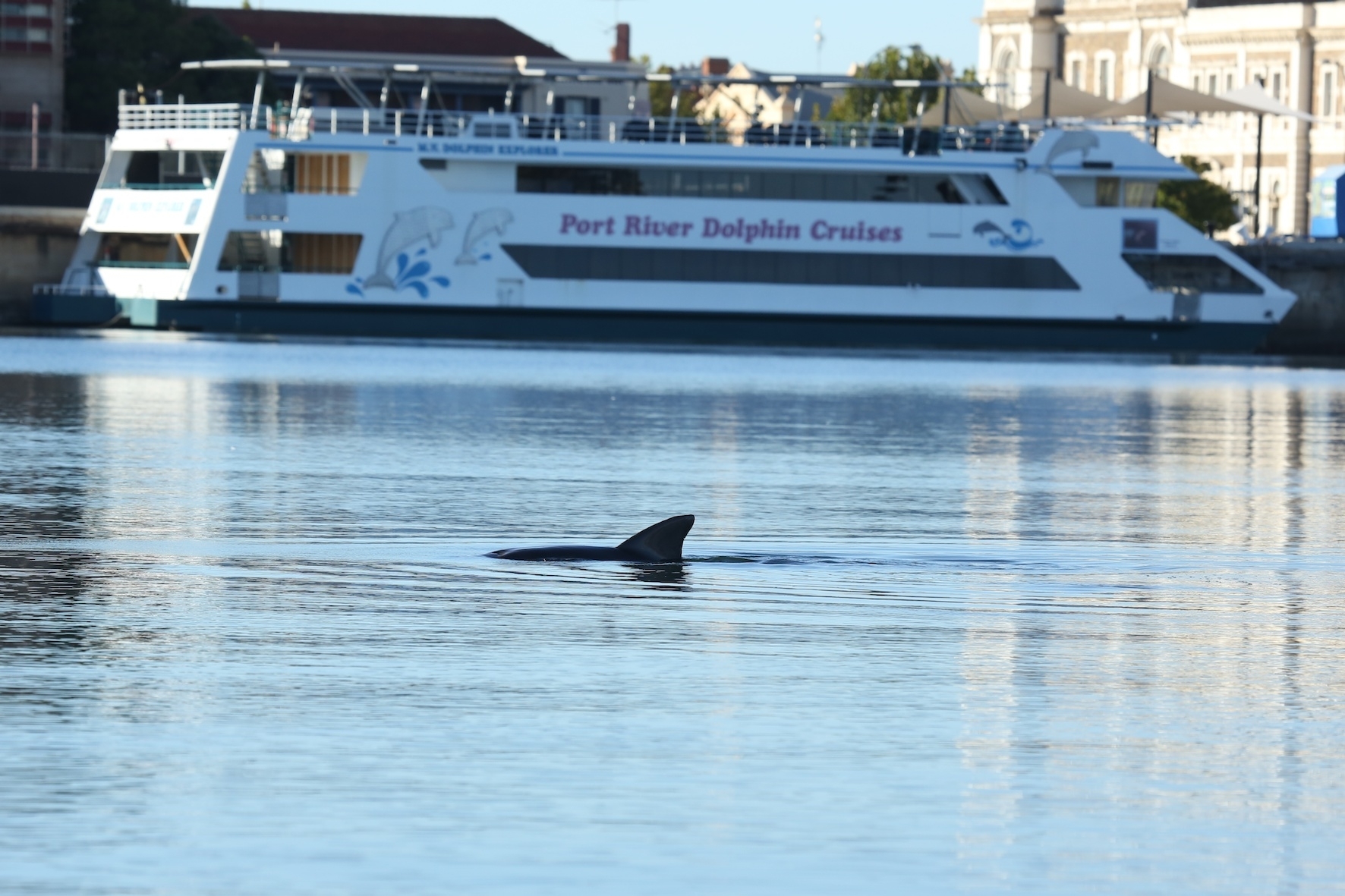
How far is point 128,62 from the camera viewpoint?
90000mm

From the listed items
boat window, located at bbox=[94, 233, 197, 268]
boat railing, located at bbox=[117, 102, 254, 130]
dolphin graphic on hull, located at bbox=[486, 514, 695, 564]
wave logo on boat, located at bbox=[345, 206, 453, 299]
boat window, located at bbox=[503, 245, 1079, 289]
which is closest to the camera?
dolphin graphic on hull, located at bbox=[486, 514, 695, 564]

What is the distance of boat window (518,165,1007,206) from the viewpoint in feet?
227

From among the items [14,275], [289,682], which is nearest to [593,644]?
[289,682]

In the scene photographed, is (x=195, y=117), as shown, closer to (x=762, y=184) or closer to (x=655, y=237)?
(x=655, y=237)

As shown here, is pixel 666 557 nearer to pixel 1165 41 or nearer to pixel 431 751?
pixel 431 751

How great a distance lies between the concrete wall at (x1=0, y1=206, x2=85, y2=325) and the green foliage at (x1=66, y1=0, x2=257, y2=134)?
47.1 feet

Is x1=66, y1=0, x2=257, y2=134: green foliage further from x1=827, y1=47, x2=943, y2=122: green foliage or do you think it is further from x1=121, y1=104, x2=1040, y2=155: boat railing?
x1=827, y1=47, x2=943, y2=122: green foliage

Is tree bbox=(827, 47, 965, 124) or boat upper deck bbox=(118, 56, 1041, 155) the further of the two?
tree bbox=(827, 47, 965, 124)

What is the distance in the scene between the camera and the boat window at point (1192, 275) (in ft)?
234

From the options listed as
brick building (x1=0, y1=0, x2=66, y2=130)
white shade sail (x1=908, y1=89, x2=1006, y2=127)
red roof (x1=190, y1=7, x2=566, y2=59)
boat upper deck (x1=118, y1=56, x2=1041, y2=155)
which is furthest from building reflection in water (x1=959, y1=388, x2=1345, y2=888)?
red roof (x1=190, y1=7, x2=566, y2=59)

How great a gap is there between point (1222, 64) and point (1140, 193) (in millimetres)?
53752

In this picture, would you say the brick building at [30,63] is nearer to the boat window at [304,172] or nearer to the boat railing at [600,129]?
the boat railing at [600,129]

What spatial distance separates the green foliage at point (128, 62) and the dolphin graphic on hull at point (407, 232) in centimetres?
2164

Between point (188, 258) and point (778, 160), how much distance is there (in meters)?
16.4
